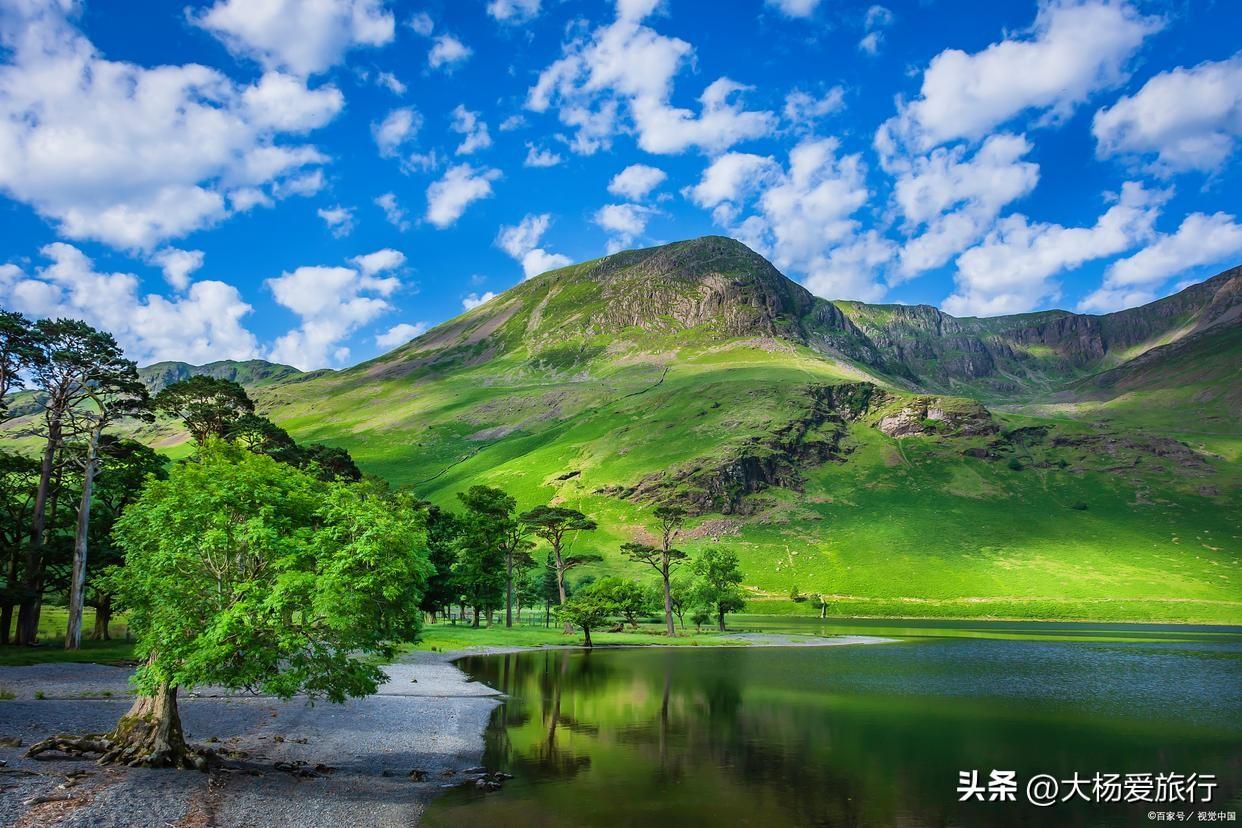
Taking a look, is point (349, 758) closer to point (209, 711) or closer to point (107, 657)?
point (209, 711)

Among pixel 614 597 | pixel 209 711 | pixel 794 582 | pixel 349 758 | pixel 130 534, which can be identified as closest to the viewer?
pixel 130 534

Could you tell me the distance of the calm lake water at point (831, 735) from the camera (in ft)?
83.4

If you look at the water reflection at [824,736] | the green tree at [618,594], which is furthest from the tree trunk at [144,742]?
the green tree at [618,594]

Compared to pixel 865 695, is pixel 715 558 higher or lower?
higher

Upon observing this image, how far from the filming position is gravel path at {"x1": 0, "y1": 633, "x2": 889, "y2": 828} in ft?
66.4

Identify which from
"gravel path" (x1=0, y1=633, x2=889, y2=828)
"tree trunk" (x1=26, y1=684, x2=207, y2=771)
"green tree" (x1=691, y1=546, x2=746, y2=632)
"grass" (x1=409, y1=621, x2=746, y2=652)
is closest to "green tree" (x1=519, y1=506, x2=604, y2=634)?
"grass" (x1=409, y1=621, x2=746, y2=652)

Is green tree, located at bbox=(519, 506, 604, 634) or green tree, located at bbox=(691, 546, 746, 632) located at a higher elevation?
green tree, located at bbox=(519, 506, 604, 634)

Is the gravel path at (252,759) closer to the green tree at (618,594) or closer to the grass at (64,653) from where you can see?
the grass at (64,653)

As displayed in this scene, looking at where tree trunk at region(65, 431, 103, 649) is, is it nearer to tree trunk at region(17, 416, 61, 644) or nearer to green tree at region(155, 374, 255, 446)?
tree trunk at region(17, 416, 61, 644)

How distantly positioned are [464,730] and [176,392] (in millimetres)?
43245

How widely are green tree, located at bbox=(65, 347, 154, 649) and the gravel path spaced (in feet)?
25.5

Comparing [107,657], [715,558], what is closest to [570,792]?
[107,657]

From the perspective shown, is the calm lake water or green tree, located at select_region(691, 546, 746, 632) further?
green tree, located at select_region(691, 546, 746, 632)

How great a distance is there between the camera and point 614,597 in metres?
103
